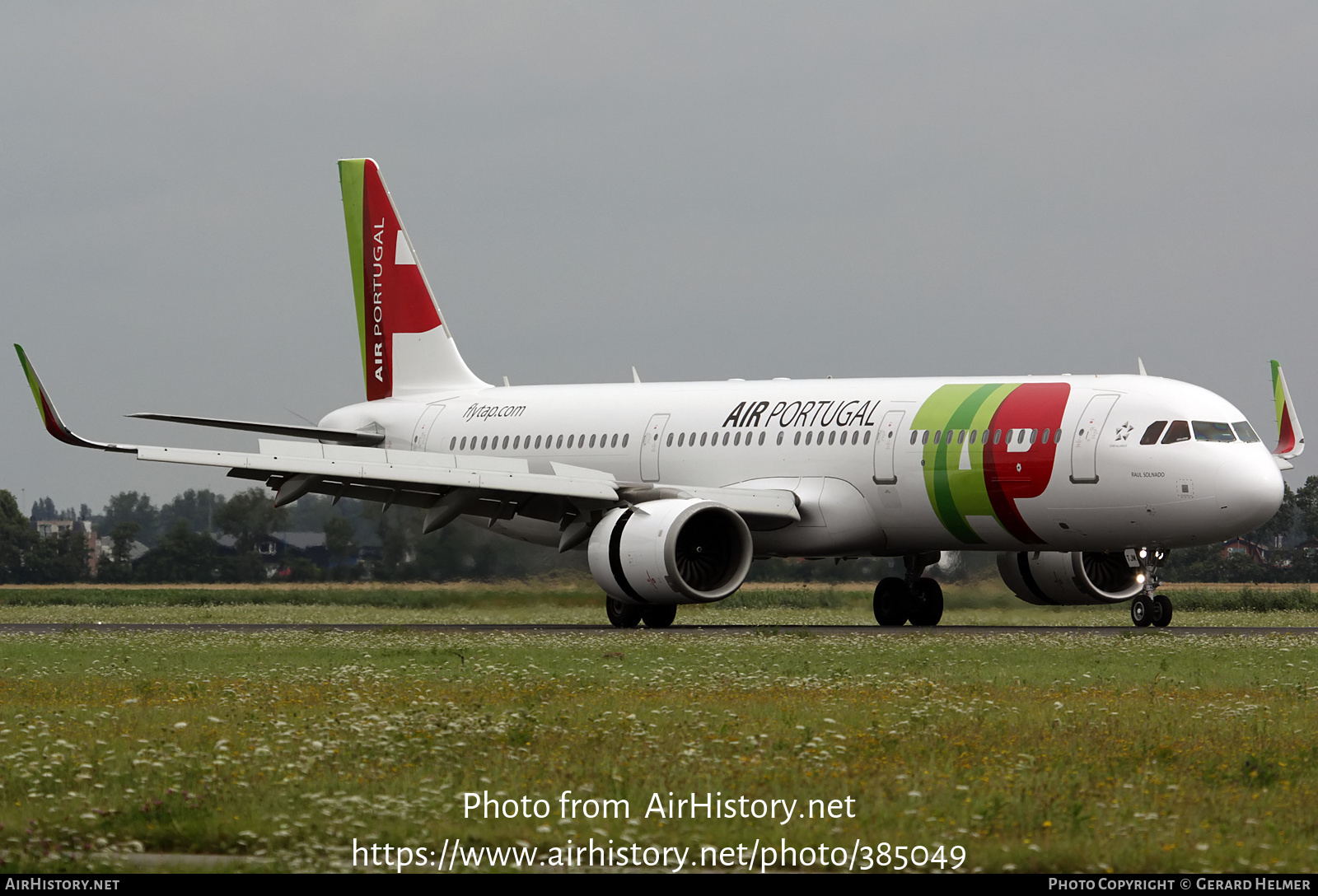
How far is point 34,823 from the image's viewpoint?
9977 mm

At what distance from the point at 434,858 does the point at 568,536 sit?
22581 mm

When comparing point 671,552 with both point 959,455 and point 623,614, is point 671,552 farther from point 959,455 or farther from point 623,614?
point 959,455

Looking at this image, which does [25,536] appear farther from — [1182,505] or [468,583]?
[1182,505]

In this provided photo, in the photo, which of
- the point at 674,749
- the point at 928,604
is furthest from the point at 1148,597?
the point at 674,749

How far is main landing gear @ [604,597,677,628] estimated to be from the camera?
104ft

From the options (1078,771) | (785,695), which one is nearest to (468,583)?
(785,695)

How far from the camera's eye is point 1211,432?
27.9 metres

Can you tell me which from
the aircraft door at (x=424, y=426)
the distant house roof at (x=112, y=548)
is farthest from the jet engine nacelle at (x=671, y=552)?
the distant house roof at (x=112, y=548)

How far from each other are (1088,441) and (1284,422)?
5.95 metres

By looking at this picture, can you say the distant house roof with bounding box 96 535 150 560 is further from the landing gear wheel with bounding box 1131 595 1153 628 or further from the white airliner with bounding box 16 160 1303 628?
the landing gear wheel with bounding box 1131 595 1153 628

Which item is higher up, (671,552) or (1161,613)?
(671,552)

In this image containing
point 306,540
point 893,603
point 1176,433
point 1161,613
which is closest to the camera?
point 1176,433

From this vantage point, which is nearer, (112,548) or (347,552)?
(347,552)

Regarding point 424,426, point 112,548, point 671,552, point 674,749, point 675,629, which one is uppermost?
point 424,426
